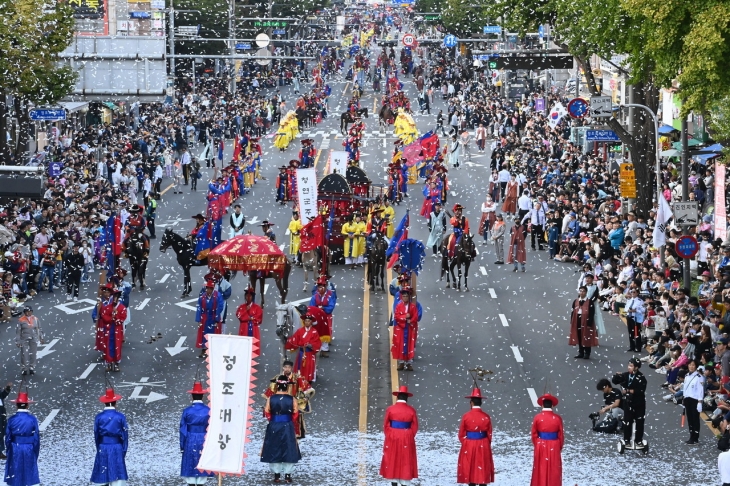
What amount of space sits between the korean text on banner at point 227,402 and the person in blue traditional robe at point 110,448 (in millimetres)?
2038

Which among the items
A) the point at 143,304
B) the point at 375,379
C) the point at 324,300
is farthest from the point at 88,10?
the point at 375,379

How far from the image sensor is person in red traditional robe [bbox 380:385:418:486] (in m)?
21.4

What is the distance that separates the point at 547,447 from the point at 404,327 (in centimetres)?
854

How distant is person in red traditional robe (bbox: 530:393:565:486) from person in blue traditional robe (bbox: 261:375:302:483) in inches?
133

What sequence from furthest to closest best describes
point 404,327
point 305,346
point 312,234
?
point 312,234 < point 404,327 < point 305,346

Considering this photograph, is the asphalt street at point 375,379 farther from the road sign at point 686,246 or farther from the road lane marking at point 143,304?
the road sign at point 686,246

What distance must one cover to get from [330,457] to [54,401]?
6.30 meters

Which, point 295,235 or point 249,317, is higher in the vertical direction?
point 295,235

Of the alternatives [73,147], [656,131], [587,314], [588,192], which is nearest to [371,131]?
[73,147]

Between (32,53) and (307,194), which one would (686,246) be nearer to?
(307,194)

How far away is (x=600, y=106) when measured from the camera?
41.0m

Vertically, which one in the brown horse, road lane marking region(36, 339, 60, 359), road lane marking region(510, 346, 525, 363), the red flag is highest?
the red flag

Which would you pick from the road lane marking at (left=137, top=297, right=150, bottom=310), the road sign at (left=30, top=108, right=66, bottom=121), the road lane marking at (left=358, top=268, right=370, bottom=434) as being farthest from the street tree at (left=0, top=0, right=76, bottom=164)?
Answer: the road lane marking at (left=358, top=268, right=370, bottom=434)

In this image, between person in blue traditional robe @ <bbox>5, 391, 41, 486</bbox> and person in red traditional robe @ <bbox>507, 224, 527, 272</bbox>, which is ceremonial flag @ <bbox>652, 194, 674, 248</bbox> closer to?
person in red traditional robe @ <bbox>507, 224, 527, 272</bbox>
